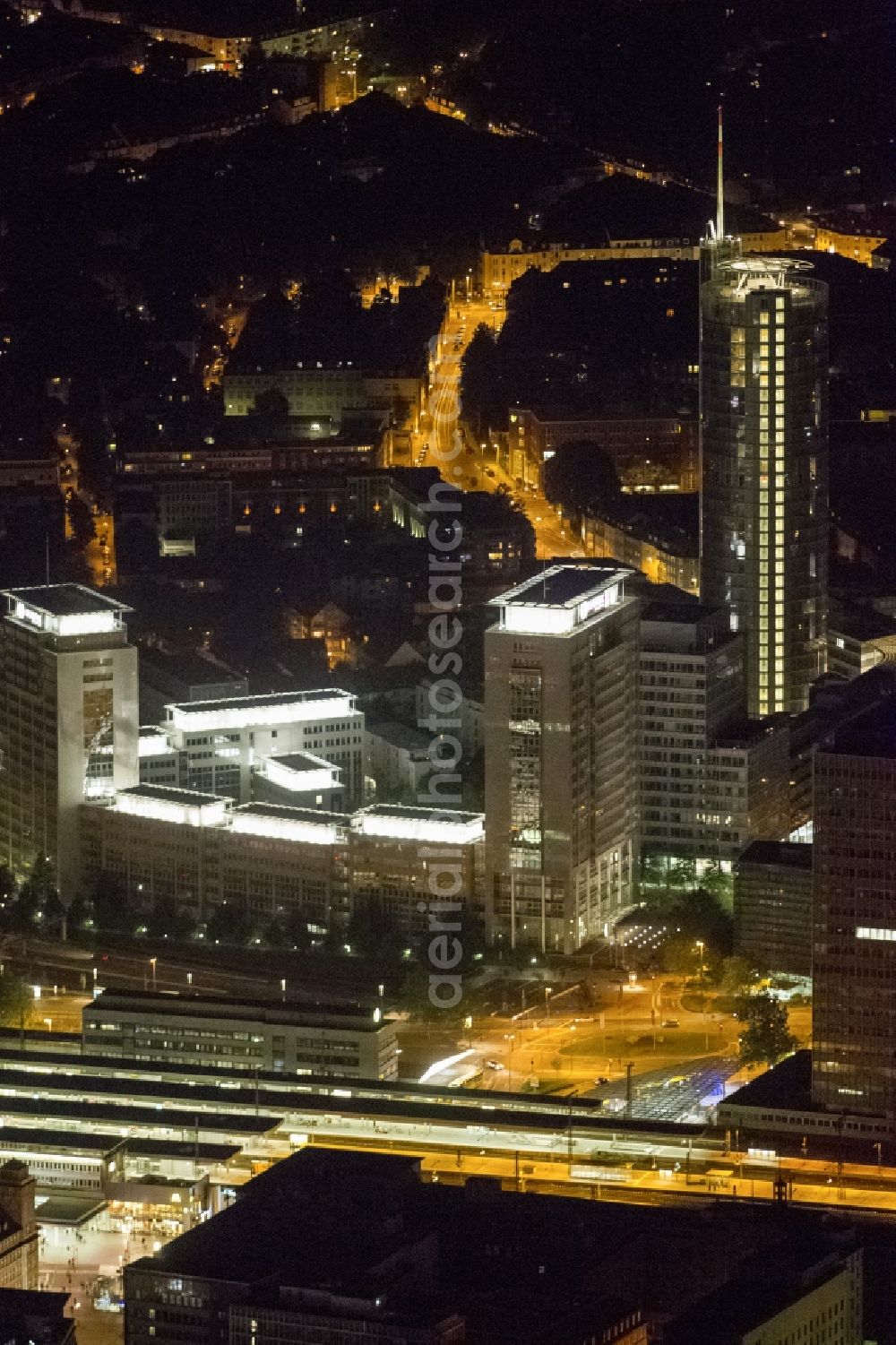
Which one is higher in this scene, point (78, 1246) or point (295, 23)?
point (295, 23)

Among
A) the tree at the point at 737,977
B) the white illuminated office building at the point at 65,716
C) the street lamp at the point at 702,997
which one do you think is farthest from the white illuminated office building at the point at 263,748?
the tree at the point at 737,977

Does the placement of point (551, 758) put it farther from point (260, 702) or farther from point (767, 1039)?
point (260, 702)

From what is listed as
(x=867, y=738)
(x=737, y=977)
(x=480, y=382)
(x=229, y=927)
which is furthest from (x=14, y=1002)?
(x=480, y=382)

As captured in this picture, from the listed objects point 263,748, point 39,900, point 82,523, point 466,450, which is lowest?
point 39,900

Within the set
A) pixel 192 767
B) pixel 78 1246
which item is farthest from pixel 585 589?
pixel 78 1246

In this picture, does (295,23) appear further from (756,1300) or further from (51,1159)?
(756,1300)

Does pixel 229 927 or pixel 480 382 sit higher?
pixel 480 382
